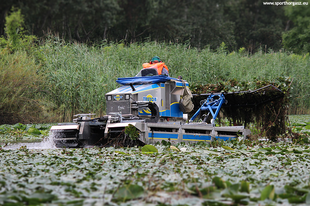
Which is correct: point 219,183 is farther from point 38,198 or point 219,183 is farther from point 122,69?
point 122,69

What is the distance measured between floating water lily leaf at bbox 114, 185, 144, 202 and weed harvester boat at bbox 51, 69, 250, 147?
12.9 feet

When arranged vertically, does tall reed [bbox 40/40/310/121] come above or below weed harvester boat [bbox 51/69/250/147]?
above

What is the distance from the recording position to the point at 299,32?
3059 cm

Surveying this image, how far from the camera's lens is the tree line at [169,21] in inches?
1091

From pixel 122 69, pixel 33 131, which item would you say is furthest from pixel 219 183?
pixel 122 69

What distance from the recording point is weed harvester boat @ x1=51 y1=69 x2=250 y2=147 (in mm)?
7234

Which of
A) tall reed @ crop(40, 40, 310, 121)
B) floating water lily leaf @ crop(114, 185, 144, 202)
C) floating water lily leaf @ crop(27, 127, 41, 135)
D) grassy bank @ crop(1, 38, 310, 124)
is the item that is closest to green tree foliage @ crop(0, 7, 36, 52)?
tall reed @ crop(40, 40, 310, 121)

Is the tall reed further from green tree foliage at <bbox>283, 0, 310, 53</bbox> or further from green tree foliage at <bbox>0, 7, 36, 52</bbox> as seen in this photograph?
green tree foliage at <bbox>283, 0, 310, 53</bbox>

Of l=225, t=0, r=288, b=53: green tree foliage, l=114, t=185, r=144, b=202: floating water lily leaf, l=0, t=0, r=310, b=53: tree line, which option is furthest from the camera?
l=225, t=0, r=288, b=53: green tree foliage

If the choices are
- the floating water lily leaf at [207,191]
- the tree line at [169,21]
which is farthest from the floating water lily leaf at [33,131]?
the tree line at [169,21]

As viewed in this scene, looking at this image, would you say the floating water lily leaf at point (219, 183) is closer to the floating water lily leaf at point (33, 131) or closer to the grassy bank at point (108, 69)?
the floating water lily leaf at point (33, 131)

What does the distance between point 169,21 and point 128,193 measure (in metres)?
30.1

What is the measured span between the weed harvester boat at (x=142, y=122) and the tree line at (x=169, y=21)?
16.7 metres

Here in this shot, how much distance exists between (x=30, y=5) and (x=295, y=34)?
21181mm
